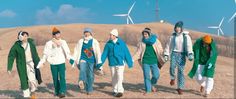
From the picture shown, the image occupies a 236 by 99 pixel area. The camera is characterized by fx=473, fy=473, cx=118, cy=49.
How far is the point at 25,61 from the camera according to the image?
47.0 feet

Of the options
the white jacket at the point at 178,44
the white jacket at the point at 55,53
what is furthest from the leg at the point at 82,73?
the white jacket at the point at 178,44

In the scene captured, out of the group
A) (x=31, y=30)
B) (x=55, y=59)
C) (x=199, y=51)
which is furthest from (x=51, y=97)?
(x=31, y=30)

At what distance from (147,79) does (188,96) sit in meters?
1.36

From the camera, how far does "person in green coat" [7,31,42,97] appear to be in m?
14.2

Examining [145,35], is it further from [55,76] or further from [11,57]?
[11,57]

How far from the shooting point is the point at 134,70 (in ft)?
73.8

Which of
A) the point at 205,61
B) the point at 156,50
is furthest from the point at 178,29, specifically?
the point at 205,61

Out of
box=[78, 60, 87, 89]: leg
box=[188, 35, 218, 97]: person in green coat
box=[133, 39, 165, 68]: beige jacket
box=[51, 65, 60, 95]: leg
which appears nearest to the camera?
box=[188, 35, 218, 97]: person in green coat

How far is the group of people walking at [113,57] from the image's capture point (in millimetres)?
14156

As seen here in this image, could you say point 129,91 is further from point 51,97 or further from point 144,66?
point 51,97

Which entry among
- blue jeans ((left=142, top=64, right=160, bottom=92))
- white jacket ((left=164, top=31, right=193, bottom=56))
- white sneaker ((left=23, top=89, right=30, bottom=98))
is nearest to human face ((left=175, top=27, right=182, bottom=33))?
white jacket ((left=164, top=31, right=193, bottom=56))

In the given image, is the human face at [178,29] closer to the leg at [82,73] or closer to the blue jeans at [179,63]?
the blue jeans at [179,63]

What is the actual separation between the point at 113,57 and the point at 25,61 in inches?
105

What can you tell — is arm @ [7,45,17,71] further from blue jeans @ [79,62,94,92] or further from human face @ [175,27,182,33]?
human face @ [175,27,182,33]
